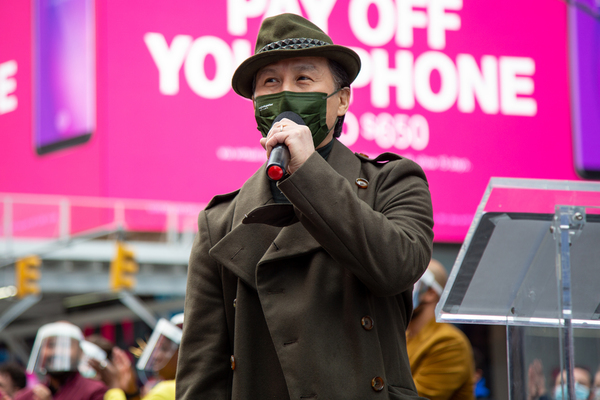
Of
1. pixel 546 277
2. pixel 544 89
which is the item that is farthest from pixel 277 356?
pixel 544 89

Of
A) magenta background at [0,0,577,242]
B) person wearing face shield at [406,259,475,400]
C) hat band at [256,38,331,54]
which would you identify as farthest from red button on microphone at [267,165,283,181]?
magenta background at [0,0,577,242]

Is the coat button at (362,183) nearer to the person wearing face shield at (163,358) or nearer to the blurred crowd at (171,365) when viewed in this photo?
the blurred crowd at (171,365)

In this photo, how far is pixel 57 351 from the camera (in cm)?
684

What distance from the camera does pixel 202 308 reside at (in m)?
2.23

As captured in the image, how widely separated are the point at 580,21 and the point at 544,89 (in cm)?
165

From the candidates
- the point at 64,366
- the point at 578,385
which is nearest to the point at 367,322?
the point at 578,385

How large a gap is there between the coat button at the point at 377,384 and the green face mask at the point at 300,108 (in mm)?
630

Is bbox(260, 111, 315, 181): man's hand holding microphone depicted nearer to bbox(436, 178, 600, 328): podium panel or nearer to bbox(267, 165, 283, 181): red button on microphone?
bbox(267, 165, 283, 181): red button on microphone

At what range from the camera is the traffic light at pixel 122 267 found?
14.7m

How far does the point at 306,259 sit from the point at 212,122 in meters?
12.3

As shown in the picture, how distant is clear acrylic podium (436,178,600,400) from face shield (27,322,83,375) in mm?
4902

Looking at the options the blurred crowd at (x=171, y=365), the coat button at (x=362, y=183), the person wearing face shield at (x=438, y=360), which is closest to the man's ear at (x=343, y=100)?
the coat button at (x=362, y=183)

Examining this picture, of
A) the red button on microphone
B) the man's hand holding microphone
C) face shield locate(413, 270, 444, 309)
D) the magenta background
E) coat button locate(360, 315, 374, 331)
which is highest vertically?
the magenta background

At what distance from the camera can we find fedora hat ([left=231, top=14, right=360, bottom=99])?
2227mm
